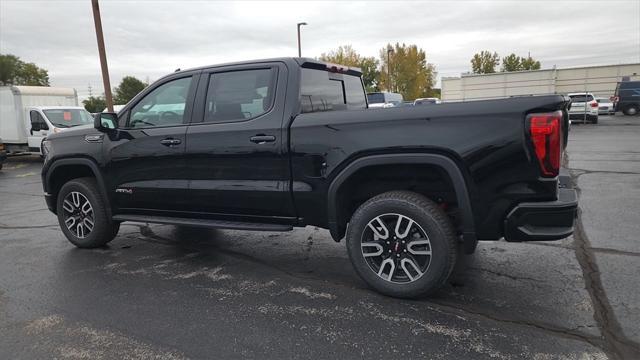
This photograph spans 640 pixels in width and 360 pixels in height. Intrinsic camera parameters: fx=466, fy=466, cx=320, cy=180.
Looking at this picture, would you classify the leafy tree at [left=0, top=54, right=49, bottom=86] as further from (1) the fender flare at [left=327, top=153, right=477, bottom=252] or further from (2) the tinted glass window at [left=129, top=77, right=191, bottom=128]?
(1) the fender flare at [left=327, top=153, right=477, bottom=252]

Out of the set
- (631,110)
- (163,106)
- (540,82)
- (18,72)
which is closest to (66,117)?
(163,106)

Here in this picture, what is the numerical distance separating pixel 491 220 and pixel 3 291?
419 centimetres

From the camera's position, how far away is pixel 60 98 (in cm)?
1900

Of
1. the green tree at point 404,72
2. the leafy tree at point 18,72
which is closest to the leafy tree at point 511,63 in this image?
the green tree at point 404,72

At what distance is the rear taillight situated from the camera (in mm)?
3029

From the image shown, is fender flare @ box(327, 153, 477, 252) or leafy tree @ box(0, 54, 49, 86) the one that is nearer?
fender flare @ box(327, 153, 477, 252)

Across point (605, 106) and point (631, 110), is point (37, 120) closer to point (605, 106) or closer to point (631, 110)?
point (605, 106)

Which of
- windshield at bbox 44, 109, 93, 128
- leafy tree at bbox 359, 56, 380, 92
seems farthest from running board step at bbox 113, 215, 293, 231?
leafy tree at bbox 359, 56, 380, 92

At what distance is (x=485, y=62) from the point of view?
69.9m

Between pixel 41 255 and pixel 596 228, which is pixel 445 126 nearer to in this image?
pixel 596 228

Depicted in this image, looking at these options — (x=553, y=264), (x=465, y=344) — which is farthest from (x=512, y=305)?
(x=553, y=264)

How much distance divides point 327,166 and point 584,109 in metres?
24.9

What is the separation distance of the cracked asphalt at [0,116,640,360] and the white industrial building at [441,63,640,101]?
97.5ft

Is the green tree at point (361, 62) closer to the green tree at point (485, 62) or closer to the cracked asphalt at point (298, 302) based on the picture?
the green tree at point (485, 62)
